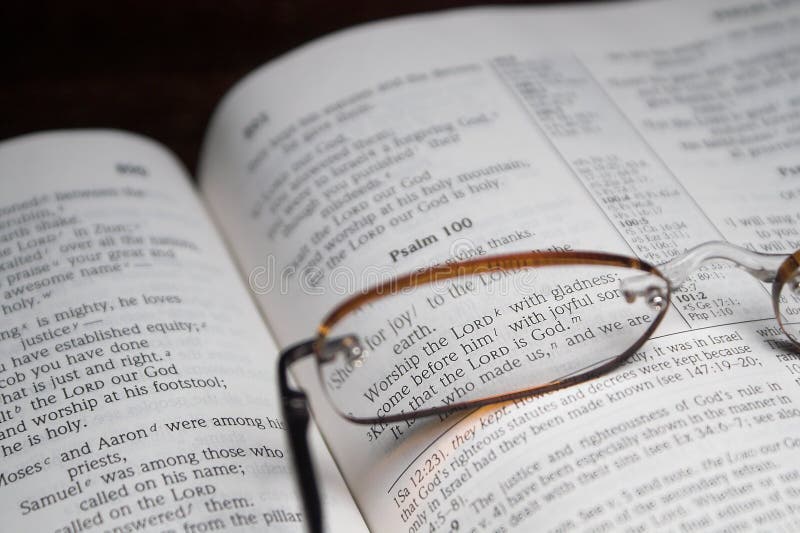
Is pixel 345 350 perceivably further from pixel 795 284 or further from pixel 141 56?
pixel 141 56

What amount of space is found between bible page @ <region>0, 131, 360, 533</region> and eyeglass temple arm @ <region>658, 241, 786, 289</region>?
26 cm

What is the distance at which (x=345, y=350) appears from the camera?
527 mm

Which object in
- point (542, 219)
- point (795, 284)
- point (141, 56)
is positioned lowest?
point (795, 284)

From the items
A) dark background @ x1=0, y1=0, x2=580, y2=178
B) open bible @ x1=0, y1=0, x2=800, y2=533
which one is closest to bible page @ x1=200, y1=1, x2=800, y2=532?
open bible @ x1=0, y1=0, x2=800, y2=533

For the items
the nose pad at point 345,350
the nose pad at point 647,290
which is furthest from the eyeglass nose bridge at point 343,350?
the nose pad at point 647,290

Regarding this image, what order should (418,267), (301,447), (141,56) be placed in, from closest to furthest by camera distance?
(301,447), (418,267), (141,56)

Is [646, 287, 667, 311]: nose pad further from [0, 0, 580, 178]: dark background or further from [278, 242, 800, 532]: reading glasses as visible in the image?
[0, 0, 580, 178]: dark background

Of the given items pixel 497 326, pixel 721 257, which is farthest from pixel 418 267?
pixel 721 257

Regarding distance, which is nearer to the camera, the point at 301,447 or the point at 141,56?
the point at 301,447

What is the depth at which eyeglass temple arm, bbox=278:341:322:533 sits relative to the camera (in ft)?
1.45

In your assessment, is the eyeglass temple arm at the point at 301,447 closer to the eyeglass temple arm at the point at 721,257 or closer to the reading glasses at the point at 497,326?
the reading glasses at the point at 497,326

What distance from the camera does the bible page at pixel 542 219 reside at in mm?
462

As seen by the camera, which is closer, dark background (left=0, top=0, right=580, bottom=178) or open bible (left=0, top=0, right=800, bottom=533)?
open bible (left=0, top=0, right=800, bottom=533)

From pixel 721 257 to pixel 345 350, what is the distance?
0.26 m
